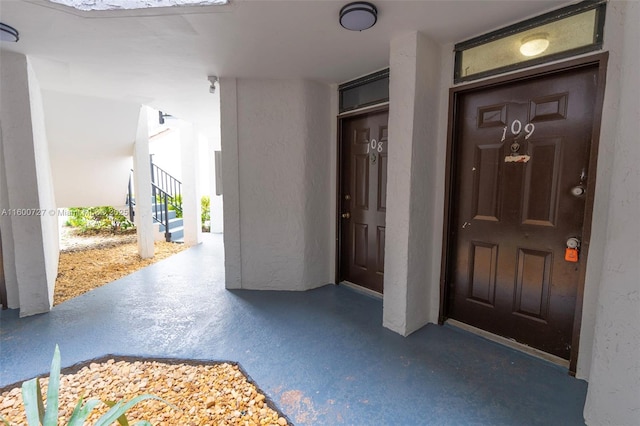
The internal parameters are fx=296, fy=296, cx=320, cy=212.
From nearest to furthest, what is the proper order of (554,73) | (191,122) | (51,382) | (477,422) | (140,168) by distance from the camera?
(51,382) → (477,422) → (554,73) → (140,168) → (191,122)

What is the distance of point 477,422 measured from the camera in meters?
1.55

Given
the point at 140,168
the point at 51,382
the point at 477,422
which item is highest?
the point at 140,168

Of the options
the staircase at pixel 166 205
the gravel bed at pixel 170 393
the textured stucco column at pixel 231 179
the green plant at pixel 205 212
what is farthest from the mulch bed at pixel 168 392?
the green plant at pixel 205 212

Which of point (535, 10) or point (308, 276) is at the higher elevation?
point (535, 10)

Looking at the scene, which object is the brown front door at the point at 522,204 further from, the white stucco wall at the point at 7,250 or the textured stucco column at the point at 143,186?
the textured stucco column at the point at 143,186

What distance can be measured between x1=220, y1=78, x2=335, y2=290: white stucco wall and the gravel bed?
1.42 m

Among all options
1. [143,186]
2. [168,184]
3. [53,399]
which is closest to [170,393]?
[53,399]

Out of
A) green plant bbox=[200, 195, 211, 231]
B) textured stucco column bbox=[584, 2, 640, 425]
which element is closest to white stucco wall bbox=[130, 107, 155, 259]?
green plant bbox=[200, 195, 211, 231]

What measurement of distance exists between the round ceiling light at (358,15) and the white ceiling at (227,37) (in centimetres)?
4

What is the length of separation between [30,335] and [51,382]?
1897 millimetres

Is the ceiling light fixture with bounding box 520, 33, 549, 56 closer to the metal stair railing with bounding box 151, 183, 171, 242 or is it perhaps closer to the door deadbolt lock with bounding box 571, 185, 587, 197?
the door deadbolt lock with bounding box 571, 185, 587, 197

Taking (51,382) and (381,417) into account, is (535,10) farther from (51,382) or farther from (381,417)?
(51,382)

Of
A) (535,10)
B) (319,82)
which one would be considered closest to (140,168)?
(319,82)

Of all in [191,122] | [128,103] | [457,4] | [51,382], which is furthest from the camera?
[191,122]
